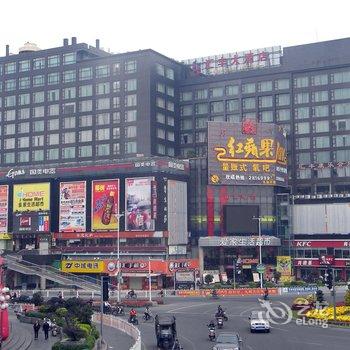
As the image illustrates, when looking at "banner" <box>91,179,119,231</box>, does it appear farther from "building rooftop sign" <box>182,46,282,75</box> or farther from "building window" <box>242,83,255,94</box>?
"building rooftop sign" <box>182,46,282,75</box>

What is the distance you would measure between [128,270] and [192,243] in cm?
1673

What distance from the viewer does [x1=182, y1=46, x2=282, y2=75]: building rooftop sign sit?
6009 inches

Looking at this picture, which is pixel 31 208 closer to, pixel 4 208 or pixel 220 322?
pixel 4 208

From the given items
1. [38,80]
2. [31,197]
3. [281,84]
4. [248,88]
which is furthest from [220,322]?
[38,80]

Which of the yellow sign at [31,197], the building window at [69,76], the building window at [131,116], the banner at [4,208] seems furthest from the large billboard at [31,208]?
the building window at [69,76]

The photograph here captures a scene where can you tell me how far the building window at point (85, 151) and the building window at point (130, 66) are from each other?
19810 mm

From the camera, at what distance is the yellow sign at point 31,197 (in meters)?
128

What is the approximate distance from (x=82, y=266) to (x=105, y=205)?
38.2ft

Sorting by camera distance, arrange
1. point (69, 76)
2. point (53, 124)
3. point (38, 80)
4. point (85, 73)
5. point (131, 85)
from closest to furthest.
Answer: point (131, 85), point (85, 73), point (69, 76), point (53, 124), point (38, 80)

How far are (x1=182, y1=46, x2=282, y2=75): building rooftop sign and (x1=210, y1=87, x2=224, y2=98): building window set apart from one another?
13.0 feet

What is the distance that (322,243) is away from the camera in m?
133

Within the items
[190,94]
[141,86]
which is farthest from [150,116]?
[190,94]

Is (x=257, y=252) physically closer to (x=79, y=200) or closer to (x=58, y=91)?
(x=79, y=200)

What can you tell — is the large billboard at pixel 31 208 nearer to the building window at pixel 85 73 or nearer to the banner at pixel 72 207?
the banner at pixel 72 207
